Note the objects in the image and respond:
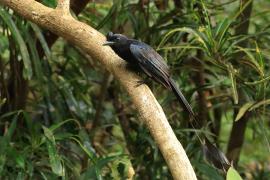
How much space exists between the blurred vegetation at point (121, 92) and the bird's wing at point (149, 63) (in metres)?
0.24

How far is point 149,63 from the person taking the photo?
160 cm

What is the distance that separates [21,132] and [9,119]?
3.6 inches

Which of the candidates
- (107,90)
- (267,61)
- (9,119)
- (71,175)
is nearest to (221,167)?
(71,175)

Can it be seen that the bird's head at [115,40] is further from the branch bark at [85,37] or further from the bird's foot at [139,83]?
the bird's foot at [139,83]

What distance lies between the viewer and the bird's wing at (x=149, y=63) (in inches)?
62.7

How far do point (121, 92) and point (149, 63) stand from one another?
1.11 m

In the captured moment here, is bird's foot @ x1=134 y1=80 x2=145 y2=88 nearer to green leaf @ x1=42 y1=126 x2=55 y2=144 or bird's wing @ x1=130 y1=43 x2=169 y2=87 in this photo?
bird's wing @ x1=130 y1=43 x2=169 y2=87

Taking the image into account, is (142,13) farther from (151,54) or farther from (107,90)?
(151,54)

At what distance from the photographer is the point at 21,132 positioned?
229 cm

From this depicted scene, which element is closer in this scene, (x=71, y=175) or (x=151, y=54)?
(x=151, y=54)

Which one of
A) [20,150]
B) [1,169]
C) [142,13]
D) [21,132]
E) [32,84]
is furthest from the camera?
[32,84]

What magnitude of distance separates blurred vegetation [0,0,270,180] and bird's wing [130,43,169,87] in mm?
238

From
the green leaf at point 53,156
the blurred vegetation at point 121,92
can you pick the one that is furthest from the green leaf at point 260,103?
the green leaf at point 53,156

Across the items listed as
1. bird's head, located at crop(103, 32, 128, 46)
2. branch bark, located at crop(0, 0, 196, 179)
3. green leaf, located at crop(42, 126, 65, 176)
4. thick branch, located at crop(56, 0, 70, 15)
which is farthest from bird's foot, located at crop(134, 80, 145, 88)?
green leaf, located at crop(42, 126, 65, 176)
